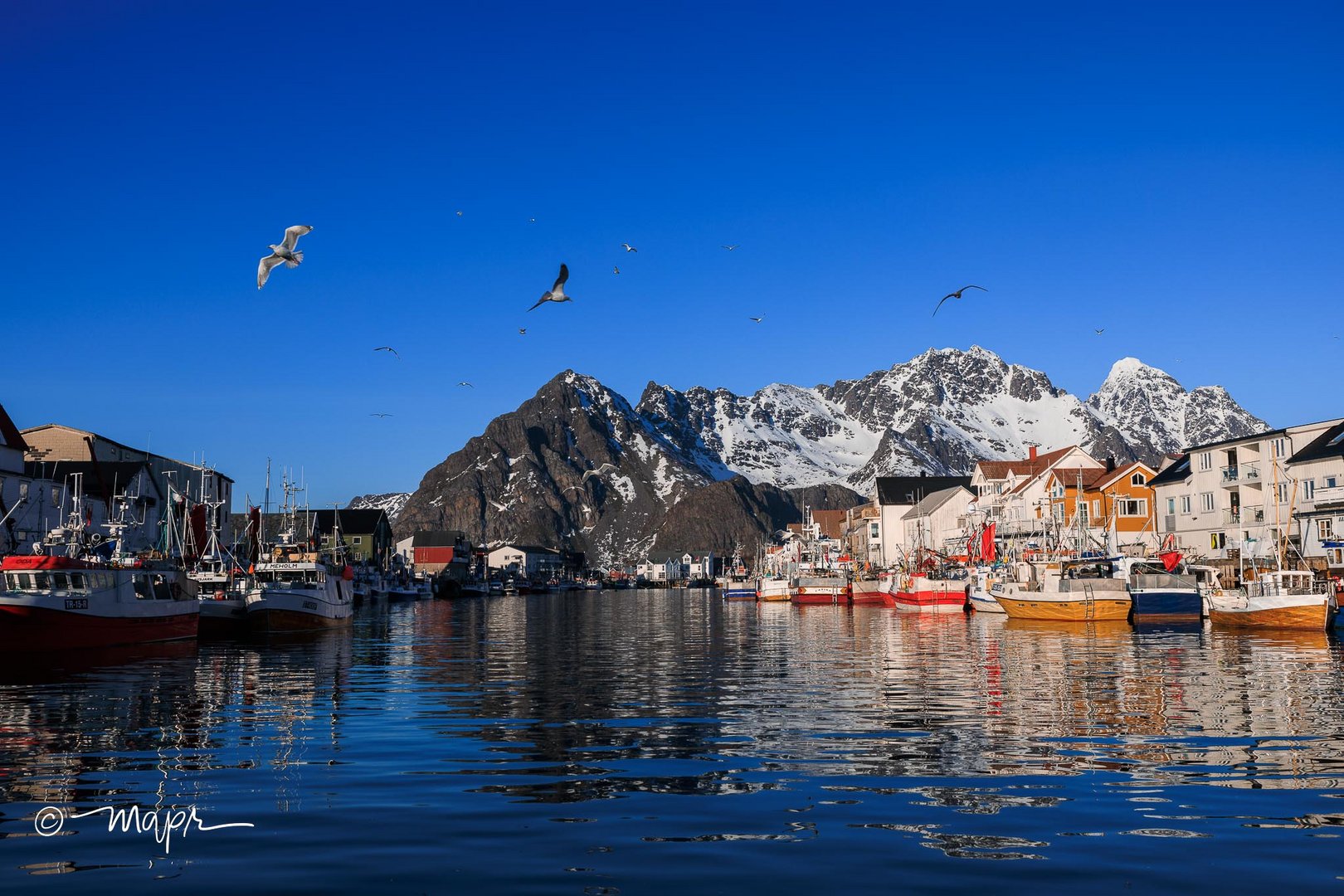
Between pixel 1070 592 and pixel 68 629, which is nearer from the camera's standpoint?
pixel 68 629

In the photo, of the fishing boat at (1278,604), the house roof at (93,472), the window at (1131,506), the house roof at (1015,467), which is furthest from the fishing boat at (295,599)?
the house roof at (1015,467)

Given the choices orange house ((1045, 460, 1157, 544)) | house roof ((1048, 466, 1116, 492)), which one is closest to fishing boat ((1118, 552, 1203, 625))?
orange house ((1045, 460, 1157, 544))

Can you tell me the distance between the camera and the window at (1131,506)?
113562 mm

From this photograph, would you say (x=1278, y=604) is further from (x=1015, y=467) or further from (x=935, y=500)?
(x=935, y=500)

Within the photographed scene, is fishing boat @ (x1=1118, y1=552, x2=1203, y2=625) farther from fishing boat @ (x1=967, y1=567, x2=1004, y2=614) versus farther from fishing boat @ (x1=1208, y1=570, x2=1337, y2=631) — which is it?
fishing boat @ (x1=967, y1=567, x2=1004, y2=614)

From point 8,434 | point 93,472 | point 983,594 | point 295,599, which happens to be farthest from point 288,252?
A: point 93,472

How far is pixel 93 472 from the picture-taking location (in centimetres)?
11200

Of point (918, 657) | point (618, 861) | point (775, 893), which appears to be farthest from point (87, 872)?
point (918, 657)

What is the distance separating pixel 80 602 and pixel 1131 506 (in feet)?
320

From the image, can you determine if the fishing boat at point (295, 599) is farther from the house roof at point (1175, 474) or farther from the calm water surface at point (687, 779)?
the house roof at point (1175, 474)

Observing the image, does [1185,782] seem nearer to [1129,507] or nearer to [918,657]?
[918,657]

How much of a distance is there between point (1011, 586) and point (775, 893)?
238 feet

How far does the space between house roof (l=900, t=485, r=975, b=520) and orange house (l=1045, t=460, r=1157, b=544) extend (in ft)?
130

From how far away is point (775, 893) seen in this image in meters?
11.2
